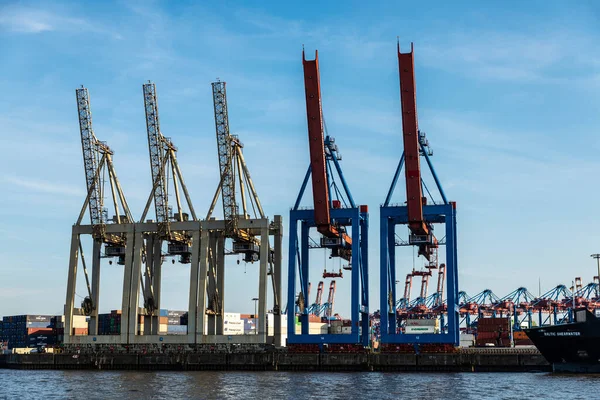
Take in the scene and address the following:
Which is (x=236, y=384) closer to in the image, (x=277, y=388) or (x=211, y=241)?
(x=277, y=388)

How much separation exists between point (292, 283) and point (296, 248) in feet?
13.5

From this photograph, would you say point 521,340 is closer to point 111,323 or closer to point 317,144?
point 317,144

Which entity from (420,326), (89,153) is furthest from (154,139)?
(420,326)

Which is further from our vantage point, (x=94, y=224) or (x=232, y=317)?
(x=232, y=317)

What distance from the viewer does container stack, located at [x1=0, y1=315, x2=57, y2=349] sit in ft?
520

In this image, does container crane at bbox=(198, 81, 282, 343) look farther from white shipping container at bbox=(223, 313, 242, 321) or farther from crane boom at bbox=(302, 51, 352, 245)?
white shipping container at bbox=(223, 313, 242, 321)

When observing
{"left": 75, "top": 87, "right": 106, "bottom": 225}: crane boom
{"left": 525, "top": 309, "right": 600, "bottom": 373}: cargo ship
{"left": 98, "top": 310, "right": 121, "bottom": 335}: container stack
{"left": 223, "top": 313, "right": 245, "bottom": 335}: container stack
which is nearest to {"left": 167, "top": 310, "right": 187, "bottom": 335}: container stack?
{"left": 223, "top": 313, "right": 245, "bottom": 335}: container stack

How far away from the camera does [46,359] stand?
346ft

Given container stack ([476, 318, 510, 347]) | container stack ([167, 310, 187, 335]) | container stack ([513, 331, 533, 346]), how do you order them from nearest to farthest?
container stack ([476, 318, 510, 347])
container stack ([513, 331, 533, 346])
container stack ([167, 310, 187, 335])

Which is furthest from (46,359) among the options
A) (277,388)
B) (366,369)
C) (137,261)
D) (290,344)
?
(277,388)

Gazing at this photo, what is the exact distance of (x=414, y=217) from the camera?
9306cm

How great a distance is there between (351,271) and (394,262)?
725cm

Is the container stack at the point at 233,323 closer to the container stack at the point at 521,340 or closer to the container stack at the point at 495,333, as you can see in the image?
the container stack at the point at 521,340

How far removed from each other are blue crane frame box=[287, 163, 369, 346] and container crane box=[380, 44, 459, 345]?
125 inches
